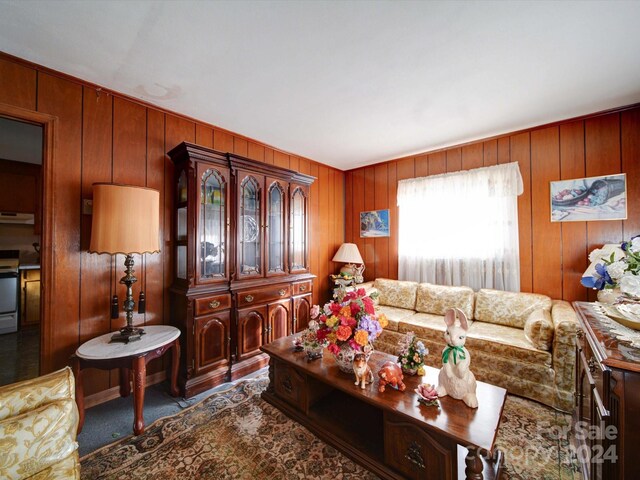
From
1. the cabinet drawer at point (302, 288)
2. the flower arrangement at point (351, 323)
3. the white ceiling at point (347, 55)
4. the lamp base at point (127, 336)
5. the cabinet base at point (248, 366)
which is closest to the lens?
the white ceiling at point (347, 55)

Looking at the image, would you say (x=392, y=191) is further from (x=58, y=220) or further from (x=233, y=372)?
(x=58, y=220)

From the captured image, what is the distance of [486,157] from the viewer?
321cm

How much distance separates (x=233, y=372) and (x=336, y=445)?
1.32 metres

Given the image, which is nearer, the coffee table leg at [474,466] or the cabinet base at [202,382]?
the coffee table leg at [474,466]

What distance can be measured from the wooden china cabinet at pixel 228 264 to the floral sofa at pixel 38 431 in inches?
45.6

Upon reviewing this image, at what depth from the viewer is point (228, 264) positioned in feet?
8.62

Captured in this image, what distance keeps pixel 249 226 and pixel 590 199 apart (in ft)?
11.6

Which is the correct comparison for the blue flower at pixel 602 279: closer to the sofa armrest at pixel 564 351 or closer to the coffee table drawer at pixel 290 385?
the sofa armrest at pixel 564 351

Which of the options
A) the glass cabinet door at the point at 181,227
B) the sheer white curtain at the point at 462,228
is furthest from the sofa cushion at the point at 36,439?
the sheer white curtain at the point at 462,228

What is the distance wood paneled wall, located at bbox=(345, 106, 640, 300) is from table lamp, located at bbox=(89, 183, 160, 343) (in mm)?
3316

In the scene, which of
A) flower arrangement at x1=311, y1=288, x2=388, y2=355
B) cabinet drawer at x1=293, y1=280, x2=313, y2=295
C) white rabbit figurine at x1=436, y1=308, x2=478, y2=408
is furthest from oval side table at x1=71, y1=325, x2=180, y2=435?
white rabbit figurine at x1=436, y1=308, x2=478, y2=408

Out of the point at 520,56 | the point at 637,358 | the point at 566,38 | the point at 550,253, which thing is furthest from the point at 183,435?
the point at 550,253

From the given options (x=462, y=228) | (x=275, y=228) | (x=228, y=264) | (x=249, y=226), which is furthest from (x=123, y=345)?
(x=462, y=228)

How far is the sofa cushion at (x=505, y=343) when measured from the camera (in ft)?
7.18
